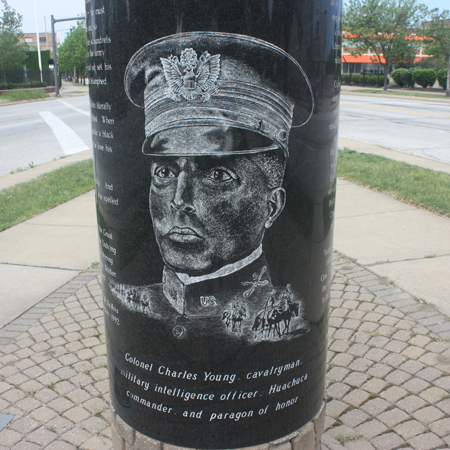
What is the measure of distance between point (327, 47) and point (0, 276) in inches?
191

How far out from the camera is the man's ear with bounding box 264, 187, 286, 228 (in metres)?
2.14

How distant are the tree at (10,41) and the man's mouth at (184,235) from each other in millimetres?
57740

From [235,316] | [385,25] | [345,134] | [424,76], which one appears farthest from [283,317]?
[424,76]

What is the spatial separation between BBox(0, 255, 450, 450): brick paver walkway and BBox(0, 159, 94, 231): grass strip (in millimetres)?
3435

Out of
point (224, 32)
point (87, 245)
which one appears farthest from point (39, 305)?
point (224, 32)

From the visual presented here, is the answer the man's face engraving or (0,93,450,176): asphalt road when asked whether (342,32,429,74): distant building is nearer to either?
(0,93,450,176): asphalt road

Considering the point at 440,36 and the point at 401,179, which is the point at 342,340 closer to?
the point at 401,179

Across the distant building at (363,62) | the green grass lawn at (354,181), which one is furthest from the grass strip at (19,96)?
the distant building at (363,62)

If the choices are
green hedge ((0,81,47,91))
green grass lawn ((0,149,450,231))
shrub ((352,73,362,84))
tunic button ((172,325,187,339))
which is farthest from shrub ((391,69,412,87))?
tunic button ((172,325,187,339))

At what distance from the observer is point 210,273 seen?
7.09 ft

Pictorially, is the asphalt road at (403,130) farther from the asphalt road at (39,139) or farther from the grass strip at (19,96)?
the grass strip at (19,96)

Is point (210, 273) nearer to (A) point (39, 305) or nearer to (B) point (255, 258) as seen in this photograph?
(B) point (255, 258)

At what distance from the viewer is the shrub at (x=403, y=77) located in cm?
5088

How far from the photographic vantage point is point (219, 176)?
2061 millimetres
